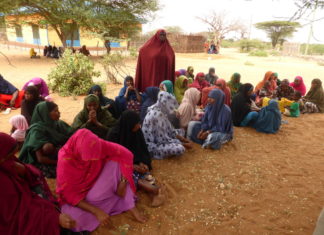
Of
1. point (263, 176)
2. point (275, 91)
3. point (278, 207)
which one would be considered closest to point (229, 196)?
point (278, 207)

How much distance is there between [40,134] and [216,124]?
9.66 ft

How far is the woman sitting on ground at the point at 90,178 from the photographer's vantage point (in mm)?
2219

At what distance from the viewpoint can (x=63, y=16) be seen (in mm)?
14602

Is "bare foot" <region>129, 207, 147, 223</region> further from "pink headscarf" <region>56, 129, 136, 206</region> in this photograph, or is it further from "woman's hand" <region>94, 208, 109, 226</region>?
"pink headscarf" <region>56, 129, 136, 206</region>

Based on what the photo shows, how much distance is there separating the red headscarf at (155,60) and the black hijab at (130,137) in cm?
266

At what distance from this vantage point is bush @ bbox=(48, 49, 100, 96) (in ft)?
24.6

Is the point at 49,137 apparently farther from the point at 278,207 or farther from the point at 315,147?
the point at 315,147

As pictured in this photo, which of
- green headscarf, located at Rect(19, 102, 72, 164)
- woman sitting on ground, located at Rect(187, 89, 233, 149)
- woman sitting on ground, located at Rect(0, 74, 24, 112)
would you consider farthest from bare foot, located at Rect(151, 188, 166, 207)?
woman sitting on ground, located at Rect(0, 74, 24, 112)

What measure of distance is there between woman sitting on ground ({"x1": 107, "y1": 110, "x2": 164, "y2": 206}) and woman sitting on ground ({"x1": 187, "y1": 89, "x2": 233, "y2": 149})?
1522 mm

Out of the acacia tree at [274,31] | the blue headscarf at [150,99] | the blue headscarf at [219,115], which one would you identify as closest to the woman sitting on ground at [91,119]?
the blue headscarf at [150,99]

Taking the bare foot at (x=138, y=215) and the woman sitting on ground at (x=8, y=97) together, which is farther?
the woman sitting on ground at (x=8, y=97)

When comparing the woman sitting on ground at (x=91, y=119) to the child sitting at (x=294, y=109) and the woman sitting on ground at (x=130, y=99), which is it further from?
the child sitting at (x=294, y=109)

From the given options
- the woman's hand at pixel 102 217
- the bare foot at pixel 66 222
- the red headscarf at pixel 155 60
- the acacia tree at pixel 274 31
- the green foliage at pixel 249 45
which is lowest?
the woman's hand at pixel 102 217

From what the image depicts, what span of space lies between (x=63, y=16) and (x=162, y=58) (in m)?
12.0
